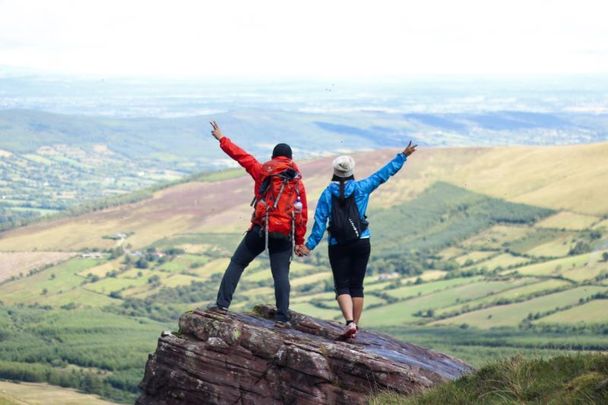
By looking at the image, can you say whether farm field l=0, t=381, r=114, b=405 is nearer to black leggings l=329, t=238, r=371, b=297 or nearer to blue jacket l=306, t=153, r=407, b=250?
black leggings l=329, t=238, r=371, b=297

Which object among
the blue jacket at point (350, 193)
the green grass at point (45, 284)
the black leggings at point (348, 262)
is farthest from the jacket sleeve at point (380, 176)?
the green grass at point (45, 284)

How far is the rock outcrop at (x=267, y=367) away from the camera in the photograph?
67.7ft

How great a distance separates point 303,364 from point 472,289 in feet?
463

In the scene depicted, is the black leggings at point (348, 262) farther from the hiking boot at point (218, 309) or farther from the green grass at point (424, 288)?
the green grass at point (424, 288)

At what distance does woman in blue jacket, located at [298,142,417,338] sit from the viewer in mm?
22047

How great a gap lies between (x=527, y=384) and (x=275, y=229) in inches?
254

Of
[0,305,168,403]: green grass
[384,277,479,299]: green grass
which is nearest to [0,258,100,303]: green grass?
[0,305,168,403]: green grass

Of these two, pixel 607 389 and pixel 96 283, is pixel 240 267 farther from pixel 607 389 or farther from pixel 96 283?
pixel 96 283

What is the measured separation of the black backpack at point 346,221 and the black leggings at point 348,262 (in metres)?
0.27

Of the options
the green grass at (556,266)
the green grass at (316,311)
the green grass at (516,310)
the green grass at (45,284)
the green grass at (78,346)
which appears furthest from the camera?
the green grass at (45,284)

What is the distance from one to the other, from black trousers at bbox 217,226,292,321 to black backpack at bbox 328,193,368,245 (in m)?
1.12

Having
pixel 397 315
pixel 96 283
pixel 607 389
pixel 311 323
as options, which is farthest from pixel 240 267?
pixel 96 283

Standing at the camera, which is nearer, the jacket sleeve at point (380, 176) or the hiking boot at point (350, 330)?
the jacket sleeve at point (380, 176)

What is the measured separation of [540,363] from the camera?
18766mm
